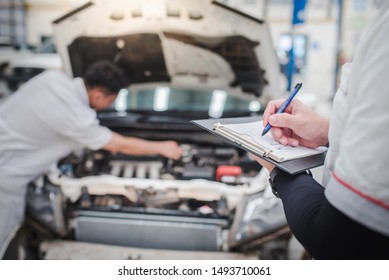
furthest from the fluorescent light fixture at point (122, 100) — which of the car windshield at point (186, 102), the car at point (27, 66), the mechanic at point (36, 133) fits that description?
the car at point (27, 66)

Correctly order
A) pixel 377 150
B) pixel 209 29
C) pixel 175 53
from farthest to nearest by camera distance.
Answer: pixel 175 53 → pixel 209 29 → pixel 377 150

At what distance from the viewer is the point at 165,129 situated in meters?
1.91

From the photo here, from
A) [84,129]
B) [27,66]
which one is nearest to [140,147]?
[84,129]

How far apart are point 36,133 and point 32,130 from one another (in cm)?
2

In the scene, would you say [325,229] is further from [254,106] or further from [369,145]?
[254,106]

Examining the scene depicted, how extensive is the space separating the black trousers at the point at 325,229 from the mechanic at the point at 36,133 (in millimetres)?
1104

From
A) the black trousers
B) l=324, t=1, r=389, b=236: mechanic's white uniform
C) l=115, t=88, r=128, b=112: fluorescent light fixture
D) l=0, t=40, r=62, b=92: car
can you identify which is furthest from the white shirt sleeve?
l=0, t=40, r=62, b=92: car

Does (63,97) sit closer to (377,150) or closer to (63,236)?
(63,236)

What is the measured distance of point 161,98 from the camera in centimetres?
228

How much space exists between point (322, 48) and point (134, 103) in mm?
7598

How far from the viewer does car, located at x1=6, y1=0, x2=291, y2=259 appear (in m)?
1.39

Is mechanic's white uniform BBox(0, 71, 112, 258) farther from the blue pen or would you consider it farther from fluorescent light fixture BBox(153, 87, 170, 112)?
the blue pen

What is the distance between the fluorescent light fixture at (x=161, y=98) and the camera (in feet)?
7.38
